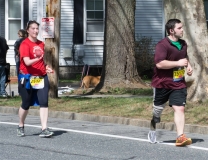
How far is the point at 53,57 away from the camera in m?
18.1

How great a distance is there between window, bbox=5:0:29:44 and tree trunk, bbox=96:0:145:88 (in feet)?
25.9

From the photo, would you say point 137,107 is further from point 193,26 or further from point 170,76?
point 170,76

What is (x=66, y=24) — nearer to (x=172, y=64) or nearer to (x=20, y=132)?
(x=20, y=132)

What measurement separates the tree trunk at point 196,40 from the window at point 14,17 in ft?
49.1

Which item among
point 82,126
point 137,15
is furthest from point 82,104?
point 137,15

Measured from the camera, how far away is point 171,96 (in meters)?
11.2

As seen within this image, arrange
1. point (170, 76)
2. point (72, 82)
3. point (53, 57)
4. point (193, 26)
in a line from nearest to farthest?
point (170, 76)
point (193, 26)
point (53, 57)
point (72, 82)

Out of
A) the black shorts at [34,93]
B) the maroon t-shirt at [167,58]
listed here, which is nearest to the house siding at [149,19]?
the black shorts at [34,93]

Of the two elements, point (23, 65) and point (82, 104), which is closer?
point (23, 65)

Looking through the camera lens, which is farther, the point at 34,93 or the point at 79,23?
the point at 79,23

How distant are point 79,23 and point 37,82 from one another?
57.6ft

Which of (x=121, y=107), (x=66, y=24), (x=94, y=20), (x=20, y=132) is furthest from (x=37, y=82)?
(x=94, y=20)

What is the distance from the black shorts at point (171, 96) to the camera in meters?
11.1

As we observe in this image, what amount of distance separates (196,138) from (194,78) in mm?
3245
